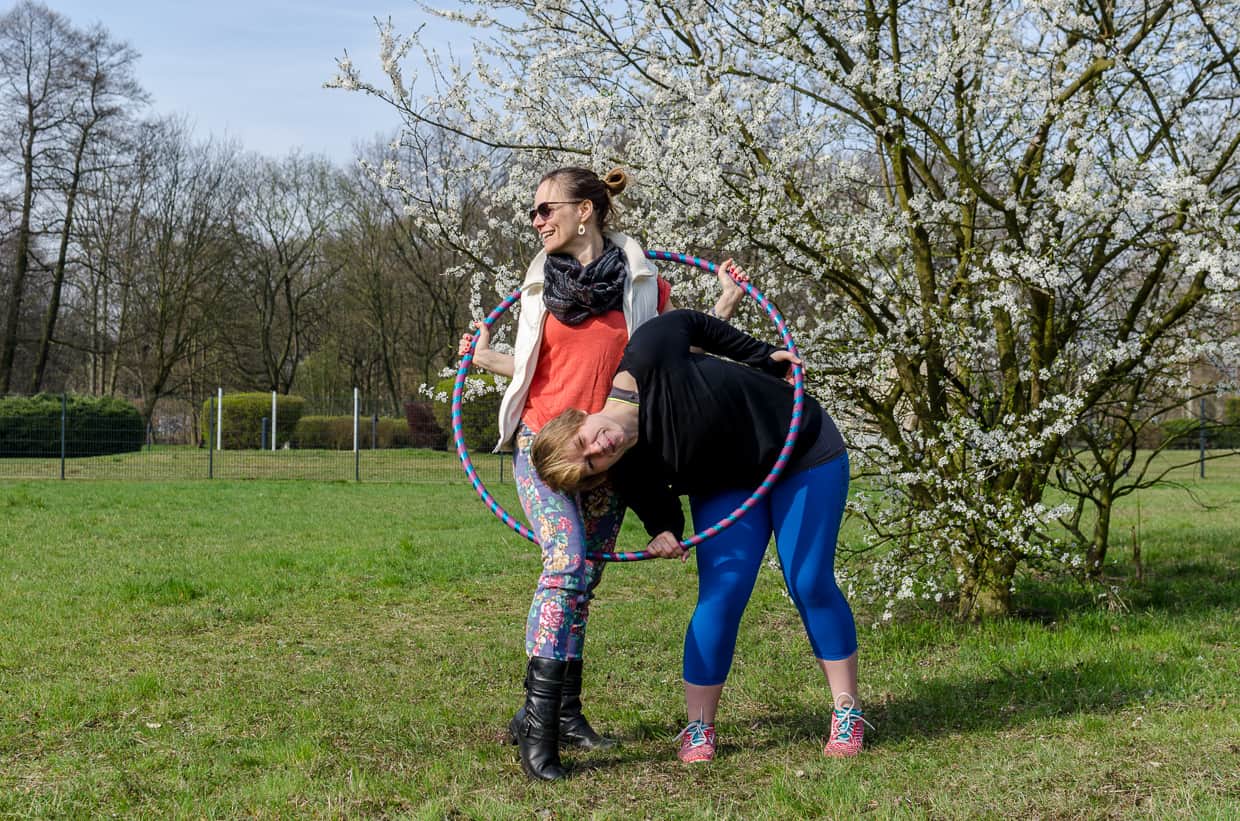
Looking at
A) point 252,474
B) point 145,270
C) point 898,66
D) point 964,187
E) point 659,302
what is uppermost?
point 145,270

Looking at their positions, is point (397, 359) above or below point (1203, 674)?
above

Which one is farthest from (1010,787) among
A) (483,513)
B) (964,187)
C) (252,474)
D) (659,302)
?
(252,474)

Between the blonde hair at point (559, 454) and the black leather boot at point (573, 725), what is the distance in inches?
31.3

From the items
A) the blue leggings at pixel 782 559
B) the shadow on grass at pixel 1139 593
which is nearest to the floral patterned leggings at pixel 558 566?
the blue leggings at pixel 782 559

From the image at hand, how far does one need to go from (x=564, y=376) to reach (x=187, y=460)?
62.5 ft

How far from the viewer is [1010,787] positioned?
323 cm

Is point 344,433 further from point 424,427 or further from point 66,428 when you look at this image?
point 66,428

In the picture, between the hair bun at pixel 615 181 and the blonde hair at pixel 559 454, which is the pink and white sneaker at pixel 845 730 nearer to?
the blonde hair at pixel 559 454

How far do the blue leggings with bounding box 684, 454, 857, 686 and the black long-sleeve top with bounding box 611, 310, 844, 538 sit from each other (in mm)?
70

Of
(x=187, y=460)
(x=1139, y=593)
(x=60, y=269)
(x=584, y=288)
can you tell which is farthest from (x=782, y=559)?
(x=60, y=269)

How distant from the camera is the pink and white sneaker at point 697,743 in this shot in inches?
144

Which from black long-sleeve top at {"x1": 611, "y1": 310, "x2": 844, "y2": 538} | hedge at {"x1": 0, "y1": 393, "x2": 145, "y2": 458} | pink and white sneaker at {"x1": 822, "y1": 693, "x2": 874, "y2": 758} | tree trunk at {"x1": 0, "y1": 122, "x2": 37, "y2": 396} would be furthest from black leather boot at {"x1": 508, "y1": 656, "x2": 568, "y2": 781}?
tree trunk at {"x1": 0, "y1": 122, "x2": 37, "y2": 396}

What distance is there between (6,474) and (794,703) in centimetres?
1780

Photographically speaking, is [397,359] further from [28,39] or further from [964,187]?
[964,187]
